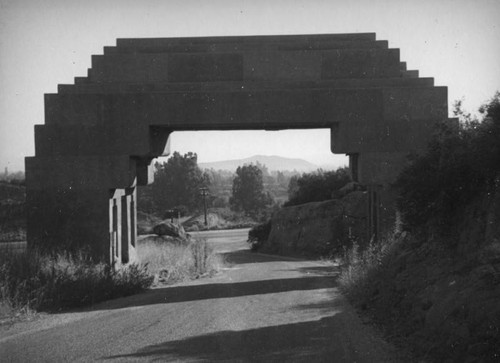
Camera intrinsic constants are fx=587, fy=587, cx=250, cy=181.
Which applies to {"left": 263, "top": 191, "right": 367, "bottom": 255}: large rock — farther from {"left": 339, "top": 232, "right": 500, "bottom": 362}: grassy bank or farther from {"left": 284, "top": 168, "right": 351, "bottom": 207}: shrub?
{"left": 339, "top": 232, "right": 500, "bottom": 362}: grassy bank

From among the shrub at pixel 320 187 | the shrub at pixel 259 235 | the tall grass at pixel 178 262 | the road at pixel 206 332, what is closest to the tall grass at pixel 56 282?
the road at pixel 206 332

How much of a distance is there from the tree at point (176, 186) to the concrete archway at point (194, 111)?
50.4 meters

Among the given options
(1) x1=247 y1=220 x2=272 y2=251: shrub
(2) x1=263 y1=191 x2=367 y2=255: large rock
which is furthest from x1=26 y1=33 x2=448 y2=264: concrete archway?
(1) x1=247 y1=220 x2=272 y2=251: shrub

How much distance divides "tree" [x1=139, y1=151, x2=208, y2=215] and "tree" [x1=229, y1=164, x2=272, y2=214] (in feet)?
19.6

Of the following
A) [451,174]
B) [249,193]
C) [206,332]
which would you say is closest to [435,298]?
[451,174]

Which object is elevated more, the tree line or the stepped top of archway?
the stepped top of archway

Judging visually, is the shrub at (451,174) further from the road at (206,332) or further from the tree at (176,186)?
the tree at (176,186)

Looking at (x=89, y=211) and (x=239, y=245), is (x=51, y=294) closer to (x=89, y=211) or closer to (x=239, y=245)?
(x=89, y=211)

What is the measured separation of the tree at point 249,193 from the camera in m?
69.2

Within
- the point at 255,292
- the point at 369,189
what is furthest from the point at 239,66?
the point at 255,292

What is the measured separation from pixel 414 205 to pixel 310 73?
4.96m

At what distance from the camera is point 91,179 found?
12.8 meters

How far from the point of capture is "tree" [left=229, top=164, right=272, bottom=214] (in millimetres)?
69188

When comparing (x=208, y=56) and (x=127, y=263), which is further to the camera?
(x=127, y=263)
